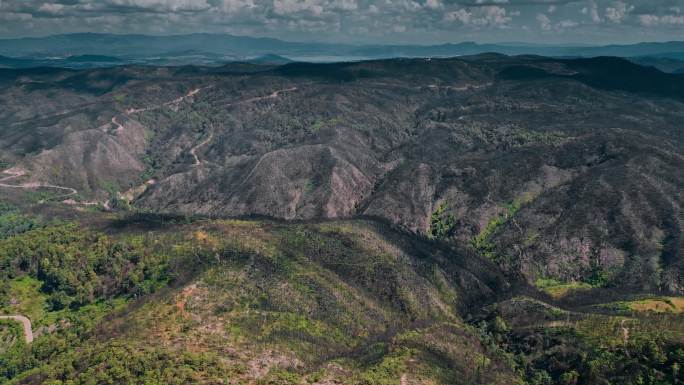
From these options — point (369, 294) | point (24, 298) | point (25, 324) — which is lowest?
point (25, 324)

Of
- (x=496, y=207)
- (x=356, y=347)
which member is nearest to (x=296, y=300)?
(x=356, y=347)

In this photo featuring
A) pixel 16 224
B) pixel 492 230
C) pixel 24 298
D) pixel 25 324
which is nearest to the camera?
pixel 25 324

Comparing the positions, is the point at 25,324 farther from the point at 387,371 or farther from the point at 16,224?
the point at 387,371

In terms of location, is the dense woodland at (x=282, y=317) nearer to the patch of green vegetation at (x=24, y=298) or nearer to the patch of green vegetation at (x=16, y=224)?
the patch of green vegetation at (x=24, y=298)

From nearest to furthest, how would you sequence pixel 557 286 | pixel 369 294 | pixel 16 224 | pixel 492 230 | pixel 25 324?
pixel 25 324 < pixel 369 294 < pixel 557 286 < pixel 492 230 < pixel 16 224

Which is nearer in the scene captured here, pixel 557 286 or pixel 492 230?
pixel 557 286

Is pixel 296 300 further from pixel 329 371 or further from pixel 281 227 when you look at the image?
pixel 281 227

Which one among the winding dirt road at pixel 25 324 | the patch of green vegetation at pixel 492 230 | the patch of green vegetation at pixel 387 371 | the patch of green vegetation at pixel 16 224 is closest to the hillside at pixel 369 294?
the patch of green vegetation at pixel 387 371

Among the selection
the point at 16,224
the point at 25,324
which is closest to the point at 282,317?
the point at 25,324

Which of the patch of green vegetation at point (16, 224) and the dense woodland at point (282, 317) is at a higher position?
the dense woodland at point (282, 317)

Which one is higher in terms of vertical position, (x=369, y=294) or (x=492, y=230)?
(x=492, y=230)

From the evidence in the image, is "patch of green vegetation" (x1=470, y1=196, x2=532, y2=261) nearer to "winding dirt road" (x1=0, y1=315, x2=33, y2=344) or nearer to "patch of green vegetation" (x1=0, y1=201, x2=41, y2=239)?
"winding dirt road" (x1=0, y1=315, x2=33, y2=344)
